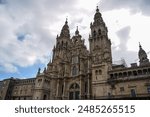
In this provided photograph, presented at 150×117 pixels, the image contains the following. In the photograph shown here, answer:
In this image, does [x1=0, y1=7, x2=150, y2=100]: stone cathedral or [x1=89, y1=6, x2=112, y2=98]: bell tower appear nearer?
[x1=0, y1=7, x2=150, y2=100]: stone cathedral

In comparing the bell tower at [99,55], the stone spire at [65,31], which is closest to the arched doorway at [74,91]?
the bell tower at [99,55]

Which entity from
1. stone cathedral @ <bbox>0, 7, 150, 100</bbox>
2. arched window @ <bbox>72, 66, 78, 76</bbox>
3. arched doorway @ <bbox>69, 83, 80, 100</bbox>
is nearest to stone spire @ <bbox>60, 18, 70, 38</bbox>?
stone cathedral @ <bbox>0, 7, 150, 100</bbox>

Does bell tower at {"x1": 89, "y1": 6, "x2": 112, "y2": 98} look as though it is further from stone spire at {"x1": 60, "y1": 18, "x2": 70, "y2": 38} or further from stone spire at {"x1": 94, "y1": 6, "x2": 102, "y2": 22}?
stone spire at {"x1": 60, "y1": 18, "x2": 70, "y2": 38}

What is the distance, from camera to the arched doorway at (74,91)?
47175 mm

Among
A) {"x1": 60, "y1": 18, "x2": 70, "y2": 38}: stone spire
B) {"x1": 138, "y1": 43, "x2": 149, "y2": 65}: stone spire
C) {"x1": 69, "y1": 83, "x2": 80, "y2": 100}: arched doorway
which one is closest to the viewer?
{"x1": 69, "y1": 83, "x2": 80, "y2": 100}: arched doorway

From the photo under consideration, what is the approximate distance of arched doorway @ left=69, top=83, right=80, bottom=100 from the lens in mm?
47175

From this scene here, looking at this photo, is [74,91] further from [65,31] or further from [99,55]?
[65,31]

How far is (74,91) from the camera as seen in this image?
4834 cm

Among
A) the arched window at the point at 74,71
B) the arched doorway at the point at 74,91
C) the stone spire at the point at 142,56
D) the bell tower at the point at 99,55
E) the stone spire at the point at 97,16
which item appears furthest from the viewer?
the stone spire at the point at 142,56

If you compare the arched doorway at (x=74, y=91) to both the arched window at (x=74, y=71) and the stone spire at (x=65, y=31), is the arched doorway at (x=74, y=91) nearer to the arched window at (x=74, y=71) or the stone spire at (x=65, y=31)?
the arched window at (x=74, y=71)

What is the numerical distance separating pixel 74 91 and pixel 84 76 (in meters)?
6.08

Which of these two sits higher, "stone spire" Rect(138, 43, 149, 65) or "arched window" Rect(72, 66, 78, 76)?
"stone spire" Rect(138, 43, 149, 65)

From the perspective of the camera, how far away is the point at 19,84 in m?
61.8

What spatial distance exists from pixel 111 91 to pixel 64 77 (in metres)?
19.8
